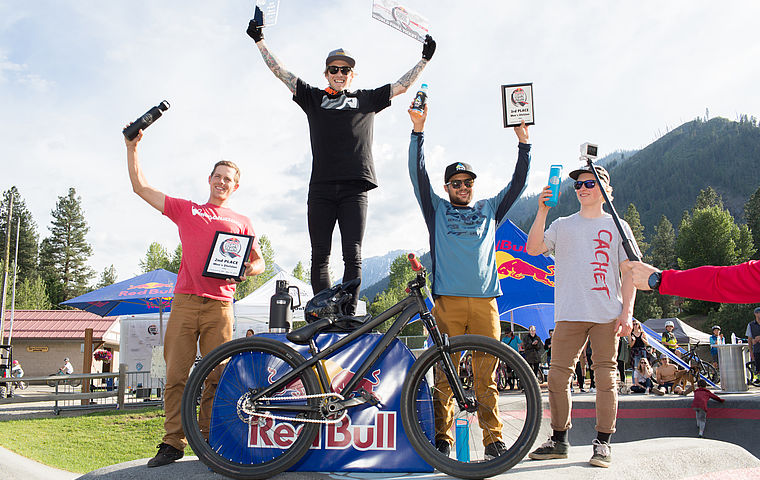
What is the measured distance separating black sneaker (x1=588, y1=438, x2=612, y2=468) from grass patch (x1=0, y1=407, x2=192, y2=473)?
596cm

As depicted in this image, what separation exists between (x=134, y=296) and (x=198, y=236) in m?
9.69

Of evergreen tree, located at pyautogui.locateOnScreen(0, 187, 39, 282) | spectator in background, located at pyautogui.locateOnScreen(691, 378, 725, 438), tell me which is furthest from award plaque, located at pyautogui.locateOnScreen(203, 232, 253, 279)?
evergreen tree, located at pyautogui.locateOnScreen(0, 187, 39, 282)

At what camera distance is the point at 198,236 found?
396 centimetres

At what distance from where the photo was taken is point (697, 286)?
2465mm

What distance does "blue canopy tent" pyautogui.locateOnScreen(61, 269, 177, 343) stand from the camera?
12508mm

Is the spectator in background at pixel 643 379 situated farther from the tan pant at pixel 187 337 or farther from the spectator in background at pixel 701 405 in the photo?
the tan pant at pixel 187 337

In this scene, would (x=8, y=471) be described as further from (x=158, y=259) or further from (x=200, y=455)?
(x=158, y=259)

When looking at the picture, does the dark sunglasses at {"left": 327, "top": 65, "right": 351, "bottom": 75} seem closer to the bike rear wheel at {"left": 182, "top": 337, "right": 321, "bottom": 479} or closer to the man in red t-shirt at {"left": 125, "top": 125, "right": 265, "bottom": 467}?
the man in red t-shirt at {"left": 125, "top": 125, "right": 265, "bottom": 467}

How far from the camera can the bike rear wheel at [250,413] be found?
314 cm

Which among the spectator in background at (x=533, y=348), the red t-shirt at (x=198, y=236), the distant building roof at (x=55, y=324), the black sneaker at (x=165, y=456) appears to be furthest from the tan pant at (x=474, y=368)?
the distant building roof at (x=55, y=324)

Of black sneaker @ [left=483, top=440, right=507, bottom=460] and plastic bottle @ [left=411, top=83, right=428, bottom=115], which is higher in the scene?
plastic bottle @ [left=411, top=83, right=428, bottom=115]

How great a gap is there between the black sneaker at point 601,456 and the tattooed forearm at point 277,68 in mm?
3764

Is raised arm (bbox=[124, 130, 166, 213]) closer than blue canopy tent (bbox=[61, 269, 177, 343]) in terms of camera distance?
Yes

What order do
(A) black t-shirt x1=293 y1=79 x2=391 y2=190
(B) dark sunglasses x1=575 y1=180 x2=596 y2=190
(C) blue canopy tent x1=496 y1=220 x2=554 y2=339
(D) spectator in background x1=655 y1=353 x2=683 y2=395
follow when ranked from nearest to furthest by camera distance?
(B) dark sunglasses x1=575 y1=180 x2=596 y2=190 → (A) black t-shirt x1=293 y1=79 x2=391 y2=190 → (D) spectator in background x1=655 y1=353 x2=683 y2=395 → (C) blue canopy tent x1=496 y1=220 x2=554 y2=339
